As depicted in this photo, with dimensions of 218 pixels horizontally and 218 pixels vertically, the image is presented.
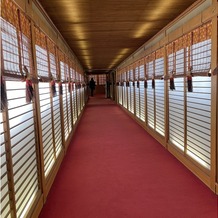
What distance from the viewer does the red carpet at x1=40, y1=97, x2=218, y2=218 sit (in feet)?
10.4

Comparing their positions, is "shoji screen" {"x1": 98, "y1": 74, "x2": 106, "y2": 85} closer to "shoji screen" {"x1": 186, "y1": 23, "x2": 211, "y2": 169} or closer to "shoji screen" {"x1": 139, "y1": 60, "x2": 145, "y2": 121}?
"shoji screen" {"x1": 139, "y1": 60, "x2": 145, "y2": 121}

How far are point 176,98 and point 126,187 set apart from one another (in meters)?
2.35

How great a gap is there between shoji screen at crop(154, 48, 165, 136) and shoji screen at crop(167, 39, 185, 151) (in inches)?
26.2

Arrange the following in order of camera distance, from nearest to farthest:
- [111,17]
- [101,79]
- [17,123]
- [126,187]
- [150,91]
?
[17,123]
[126,187]
[111,17]
[150,91]
[101,79]

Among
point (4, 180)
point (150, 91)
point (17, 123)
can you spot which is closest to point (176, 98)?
point (150, 91)

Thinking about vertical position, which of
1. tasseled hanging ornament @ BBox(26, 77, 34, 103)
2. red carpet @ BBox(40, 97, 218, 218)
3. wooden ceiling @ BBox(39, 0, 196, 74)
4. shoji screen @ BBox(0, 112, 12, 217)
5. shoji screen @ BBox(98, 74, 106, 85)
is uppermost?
wooden ceiling @ BBox(39, 0, 196, 74)

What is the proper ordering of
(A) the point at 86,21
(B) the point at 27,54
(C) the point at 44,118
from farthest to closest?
1. (A) the point at 86,21
2. (C) the point at 44,118
3. (B) the point at 27,54

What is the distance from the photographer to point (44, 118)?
159 inches

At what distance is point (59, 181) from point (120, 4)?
310 cm

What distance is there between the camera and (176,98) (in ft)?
17.5

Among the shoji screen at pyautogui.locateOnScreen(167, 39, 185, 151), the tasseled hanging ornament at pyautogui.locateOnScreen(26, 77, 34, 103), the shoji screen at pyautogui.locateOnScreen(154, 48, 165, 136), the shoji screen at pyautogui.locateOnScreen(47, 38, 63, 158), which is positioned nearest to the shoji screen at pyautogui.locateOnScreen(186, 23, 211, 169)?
the shoji screen at pyautogui.locateOnScreen(167, 39, 185, 151)

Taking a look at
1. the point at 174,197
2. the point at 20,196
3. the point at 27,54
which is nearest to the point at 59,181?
the point at 20,196

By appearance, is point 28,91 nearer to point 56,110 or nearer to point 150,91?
point 56,110

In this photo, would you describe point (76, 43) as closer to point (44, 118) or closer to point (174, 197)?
point (44, 118)
